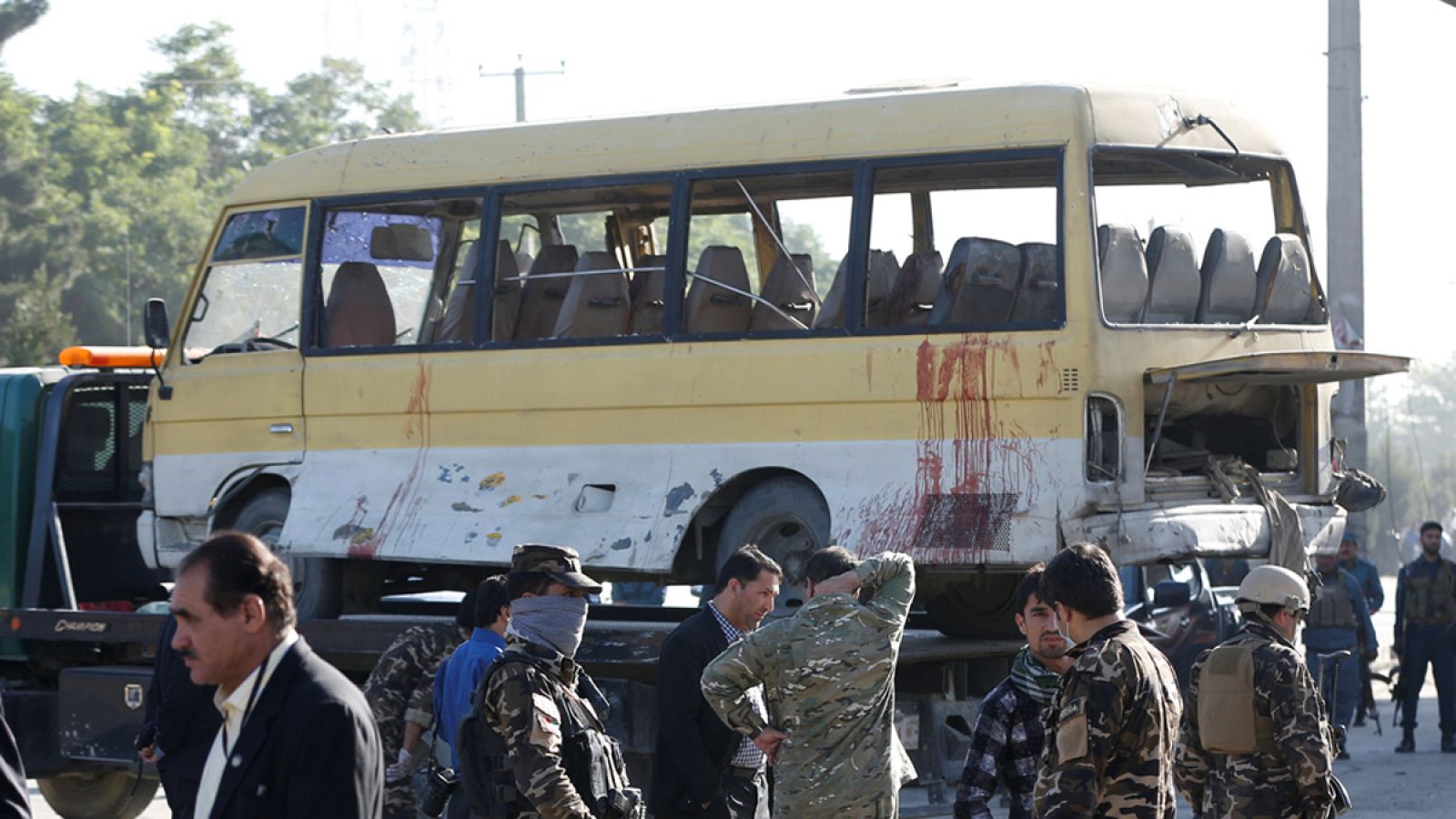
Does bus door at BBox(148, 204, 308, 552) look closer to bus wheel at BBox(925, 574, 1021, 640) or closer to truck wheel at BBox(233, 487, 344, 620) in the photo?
truck wheel at BBox(233, 487, 344, 620)

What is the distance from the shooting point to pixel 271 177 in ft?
36.7

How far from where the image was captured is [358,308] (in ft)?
35.8

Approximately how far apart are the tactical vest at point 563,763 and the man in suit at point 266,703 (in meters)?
1.73

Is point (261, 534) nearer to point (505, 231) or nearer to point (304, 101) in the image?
point (505, 231)

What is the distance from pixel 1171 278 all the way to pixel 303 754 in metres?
6.41

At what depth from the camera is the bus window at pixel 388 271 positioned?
10.8m

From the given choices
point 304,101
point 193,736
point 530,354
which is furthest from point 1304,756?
A: point 304,101

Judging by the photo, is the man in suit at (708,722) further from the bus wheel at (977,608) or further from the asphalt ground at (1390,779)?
the asphalt ground at (1390,779)

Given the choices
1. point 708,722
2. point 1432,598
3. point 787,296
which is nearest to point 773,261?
point 787,296

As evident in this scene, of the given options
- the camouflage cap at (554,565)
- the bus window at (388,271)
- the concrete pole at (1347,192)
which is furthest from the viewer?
the concrete pole at (1347,192)

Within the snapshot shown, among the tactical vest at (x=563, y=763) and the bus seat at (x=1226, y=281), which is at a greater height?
the bus seat at (x=1226, y=281)

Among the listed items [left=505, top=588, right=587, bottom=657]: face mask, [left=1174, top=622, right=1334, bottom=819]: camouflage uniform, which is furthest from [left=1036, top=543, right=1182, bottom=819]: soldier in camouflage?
[left=505, top=588, right=587, bottom=657]: face mask

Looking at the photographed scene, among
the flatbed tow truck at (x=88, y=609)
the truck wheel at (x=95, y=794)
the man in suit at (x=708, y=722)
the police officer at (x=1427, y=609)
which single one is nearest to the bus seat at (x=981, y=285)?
the flatbed tow truck at (x=88, y=609)

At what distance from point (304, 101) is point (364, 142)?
53.1 m
